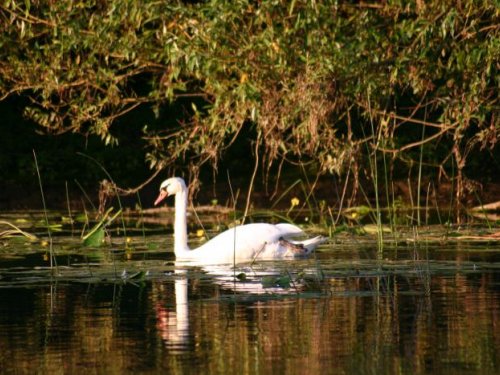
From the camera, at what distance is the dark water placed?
360 inches

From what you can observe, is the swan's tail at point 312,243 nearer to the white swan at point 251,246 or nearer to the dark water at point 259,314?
the white swan at point 251,246

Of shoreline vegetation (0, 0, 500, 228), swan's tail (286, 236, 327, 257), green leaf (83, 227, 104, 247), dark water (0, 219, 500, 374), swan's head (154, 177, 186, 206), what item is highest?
shoreline vegetation (0, 0, 500, 228)

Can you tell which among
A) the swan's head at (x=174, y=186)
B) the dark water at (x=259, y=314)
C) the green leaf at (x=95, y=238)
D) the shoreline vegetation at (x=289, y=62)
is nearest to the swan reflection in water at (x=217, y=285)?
the dark water at (x=259, y=314)

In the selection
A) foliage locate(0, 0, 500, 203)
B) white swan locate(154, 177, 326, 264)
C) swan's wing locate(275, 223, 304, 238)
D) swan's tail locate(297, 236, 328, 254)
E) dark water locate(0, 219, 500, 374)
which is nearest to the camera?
dark water locate(0, 219, 500, 374)

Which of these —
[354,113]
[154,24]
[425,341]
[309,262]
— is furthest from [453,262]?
[354,113]

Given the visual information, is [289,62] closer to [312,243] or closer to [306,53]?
[306,53]

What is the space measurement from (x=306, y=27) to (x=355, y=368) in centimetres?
926

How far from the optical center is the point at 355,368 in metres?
8.85

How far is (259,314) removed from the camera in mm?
11078

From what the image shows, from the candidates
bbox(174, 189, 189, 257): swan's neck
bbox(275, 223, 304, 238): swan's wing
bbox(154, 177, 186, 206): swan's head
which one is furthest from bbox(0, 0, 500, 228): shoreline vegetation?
bbox(174, 189, 189, 257): swan's neck

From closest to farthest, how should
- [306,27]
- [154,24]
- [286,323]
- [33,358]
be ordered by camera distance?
1. [33,358]
2. [286,323]
3. [306,27]
4. [154,24]

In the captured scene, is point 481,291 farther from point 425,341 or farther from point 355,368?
point 355,368

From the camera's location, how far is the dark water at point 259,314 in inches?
360

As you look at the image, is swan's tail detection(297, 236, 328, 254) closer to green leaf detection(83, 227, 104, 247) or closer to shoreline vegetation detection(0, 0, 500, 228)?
shoreline vegetation detection(0, 0, 500, 228)
